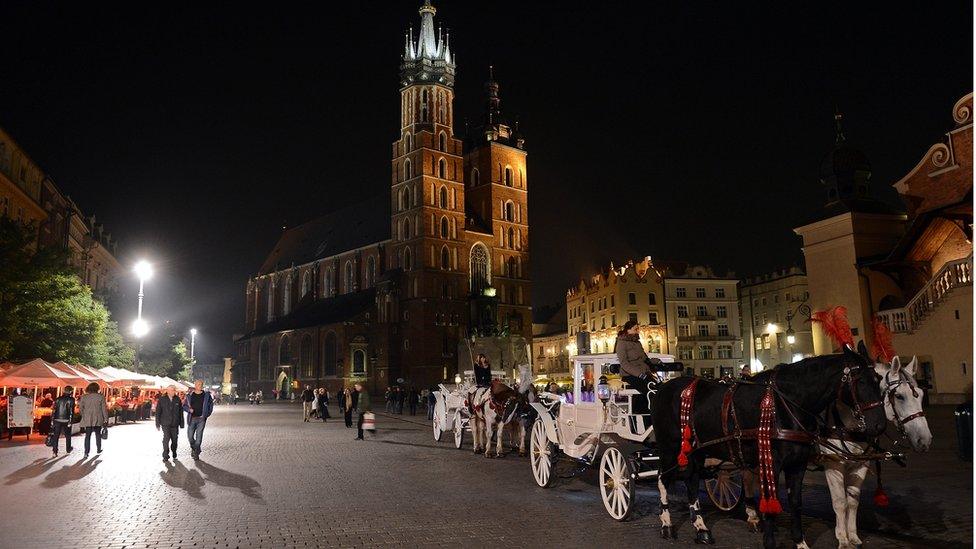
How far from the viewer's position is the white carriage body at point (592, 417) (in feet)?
29.1

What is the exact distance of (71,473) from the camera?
12.7 metres

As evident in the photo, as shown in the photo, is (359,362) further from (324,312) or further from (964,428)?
(964,428)

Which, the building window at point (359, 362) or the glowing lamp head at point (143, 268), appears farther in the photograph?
the building window at point (359, 362)

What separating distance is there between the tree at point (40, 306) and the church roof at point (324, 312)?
4068cm

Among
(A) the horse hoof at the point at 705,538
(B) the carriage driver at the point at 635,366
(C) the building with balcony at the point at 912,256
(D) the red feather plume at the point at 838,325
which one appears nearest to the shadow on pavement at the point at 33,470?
(B) the carriage driver at the point at 635,366

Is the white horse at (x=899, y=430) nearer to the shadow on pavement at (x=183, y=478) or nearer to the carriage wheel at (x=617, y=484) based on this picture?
the carriage wheel at (x=617, y=484)

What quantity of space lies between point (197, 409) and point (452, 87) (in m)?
59.5

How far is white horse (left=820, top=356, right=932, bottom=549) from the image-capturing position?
6074 millimetres

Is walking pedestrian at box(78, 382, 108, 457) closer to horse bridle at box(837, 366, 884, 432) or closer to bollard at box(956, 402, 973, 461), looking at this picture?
horse bridle at box(837, 366, 884, 432)

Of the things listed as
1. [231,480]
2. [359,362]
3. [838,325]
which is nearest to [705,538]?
[838,325]

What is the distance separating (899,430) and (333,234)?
3278 inches

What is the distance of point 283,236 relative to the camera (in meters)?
101

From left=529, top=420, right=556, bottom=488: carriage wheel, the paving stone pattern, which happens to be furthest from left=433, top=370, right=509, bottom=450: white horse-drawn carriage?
left=529, top=420, right=556, bottom=488: carriage wheel

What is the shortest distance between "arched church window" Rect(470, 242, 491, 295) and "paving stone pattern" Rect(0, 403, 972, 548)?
53.3 meters
